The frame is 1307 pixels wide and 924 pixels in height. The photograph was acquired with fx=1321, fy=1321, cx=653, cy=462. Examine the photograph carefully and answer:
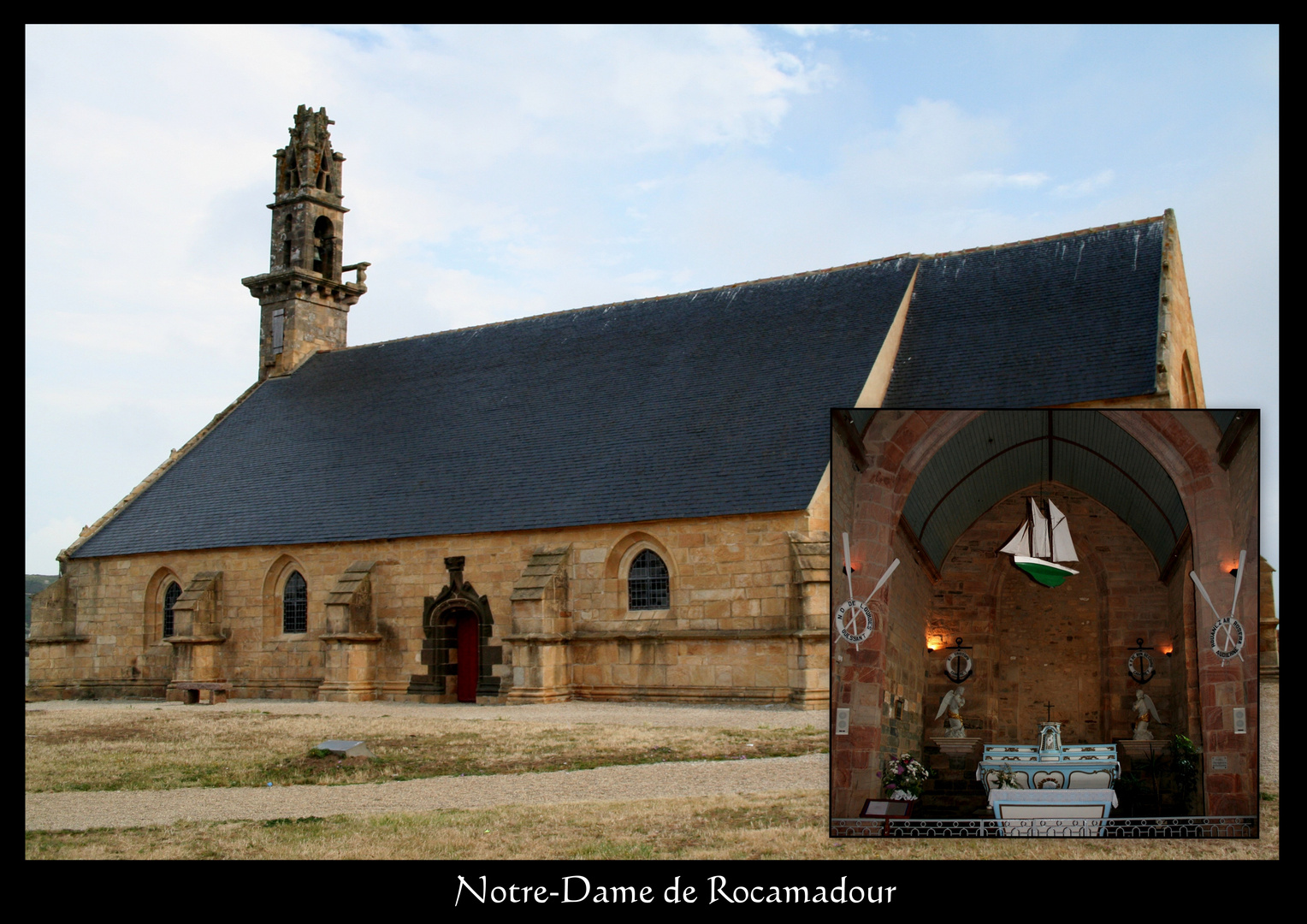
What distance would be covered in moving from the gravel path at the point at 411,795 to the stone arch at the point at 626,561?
1019 cm

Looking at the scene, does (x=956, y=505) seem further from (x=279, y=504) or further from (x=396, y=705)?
(x=279, y=504)

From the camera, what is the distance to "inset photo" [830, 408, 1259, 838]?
10.1m

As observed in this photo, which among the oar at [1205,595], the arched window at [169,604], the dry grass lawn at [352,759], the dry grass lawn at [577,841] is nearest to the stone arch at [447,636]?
the dry grass lawn at [352,759]

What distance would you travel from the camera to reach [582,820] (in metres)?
10.4

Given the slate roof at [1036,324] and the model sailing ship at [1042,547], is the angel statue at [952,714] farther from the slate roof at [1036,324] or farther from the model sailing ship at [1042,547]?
the slate roof at [1036,324]

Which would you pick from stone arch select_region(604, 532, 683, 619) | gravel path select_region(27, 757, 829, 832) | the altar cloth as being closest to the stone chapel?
Result: stone arch select_region(604, 532, 683, 619)

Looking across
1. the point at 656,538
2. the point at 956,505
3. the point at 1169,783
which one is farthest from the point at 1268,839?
the point at 656,538

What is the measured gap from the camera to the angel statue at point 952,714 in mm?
19502

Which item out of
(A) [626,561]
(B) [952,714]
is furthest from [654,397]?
(B) [952,714]

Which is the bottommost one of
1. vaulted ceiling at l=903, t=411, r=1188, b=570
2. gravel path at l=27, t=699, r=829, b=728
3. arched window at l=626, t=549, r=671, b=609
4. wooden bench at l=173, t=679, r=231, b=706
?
wooden bench at l=173, t=679, r=231, b=706

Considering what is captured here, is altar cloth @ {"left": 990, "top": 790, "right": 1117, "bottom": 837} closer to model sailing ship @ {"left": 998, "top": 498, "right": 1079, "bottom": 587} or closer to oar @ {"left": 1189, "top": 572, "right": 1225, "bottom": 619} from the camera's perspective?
oar @ {"left": 1189, "top": 572, "right": 1225, "bottom": 619}

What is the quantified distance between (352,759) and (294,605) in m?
14.9

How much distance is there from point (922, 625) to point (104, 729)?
12.5m

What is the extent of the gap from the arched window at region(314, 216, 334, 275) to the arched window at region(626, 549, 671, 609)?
17.8 m
